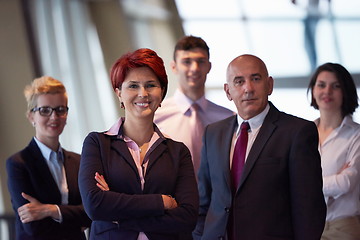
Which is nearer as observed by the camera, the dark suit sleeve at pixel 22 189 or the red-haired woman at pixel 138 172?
the red-haired woman at pixel 138 172

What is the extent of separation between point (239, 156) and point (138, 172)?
2.04 ft

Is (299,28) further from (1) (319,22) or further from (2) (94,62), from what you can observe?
(2) (94,62)

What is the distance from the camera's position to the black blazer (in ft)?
9.52

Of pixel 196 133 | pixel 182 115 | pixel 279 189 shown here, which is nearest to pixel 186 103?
pixel 182 115

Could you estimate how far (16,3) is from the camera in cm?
667

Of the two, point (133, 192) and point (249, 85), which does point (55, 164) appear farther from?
point (249, 85)

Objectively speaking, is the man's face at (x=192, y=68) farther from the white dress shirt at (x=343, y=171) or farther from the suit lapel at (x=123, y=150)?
the suit lapel at (x=123, y=150)

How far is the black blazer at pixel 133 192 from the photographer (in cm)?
290

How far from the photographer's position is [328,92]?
444 cm

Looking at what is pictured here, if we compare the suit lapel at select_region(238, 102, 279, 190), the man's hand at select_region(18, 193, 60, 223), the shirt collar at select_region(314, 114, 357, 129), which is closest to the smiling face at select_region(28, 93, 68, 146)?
the man's hand at select_region(18, 193, 60, 223)

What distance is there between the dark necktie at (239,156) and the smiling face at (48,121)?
4.34 feet

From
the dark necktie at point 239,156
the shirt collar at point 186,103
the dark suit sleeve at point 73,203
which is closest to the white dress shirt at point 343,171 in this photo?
the shirt collar at point 186,103

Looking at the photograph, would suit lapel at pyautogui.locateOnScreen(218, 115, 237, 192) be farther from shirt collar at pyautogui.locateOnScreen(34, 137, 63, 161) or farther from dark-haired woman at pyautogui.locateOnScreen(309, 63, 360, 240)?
shirt collar at pyautogui.locateOnScreen(34, 137, 63, 161)

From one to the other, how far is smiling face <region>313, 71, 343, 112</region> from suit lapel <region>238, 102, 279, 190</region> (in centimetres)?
118
